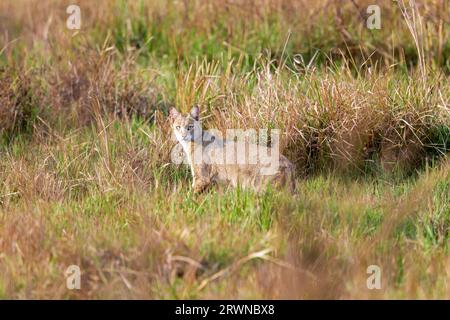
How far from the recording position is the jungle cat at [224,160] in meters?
5.60

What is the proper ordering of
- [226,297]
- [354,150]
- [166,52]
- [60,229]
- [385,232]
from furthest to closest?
[166,52]
[354,150]
[60,229]
[385,232]
[226,297]

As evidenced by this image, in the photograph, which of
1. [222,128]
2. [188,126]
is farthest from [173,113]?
[222,128]

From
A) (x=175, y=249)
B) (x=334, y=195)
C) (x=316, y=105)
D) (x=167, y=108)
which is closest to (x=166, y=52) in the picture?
(x=167, y=108)

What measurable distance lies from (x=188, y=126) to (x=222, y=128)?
45cm

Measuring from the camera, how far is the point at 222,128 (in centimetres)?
633

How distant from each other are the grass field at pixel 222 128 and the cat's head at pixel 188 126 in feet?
0.98

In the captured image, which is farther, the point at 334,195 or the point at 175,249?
the point at 334,195

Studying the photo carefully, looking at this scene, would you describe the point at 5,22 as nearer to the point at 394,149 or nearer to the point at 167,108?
the point at 167,108

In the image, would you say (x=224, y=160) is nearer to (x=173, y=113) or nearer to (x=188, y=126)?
(x=188, y=126)

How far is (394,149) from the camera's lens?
6.16 m

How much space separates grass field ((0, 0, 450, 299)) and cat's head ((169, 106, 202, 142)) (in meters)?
0.30

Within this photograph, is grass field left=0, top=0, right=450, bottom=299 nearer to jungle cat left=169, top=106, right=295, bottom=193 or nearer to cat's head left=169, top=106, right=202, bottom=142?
jungle cat left=169, top=106, right=295, bottom=193

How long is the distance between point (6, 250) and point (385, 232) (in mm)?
2004

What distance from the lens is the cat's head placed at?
5.94 m
